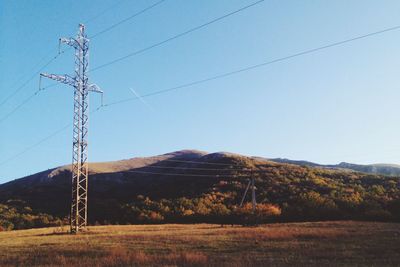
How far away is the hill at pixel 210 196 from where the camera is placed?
5962 centimetres

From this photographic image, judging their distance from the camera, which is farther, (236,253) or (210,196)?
(210,196)

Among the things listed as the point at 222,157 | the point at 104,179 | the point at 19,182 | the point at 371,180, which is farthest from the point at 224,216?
the point at 19,182

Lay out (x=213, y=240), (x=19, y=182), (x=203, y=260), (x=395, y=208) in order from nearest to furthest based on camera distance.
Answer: (x=203, y=260), (x=213, y=240), (x=395, y=208), (x=19, y=182)

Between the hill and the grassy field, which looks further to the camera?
the hill

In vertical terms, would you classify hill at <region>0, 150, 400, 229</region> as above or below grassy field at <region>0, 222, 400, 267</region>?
above

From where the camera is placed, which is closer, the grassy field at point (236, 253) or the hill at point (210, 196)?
the grassy field at point (236, 253)

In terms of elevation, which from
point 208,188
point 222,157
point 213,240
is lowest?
point 213,240

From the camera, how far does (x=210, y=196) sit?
76.7m

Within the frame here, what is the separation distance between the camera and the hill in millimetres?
59625

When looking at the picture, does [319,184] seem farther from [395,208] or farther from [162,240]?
[162,240]

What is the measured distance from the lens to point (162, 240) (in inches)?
1186

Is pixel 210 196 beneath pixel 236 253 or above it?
above

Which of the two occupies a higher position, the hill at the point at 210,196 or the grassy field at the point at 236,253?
the hill at the point at 210,196

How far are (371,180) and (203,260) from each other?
253ft
